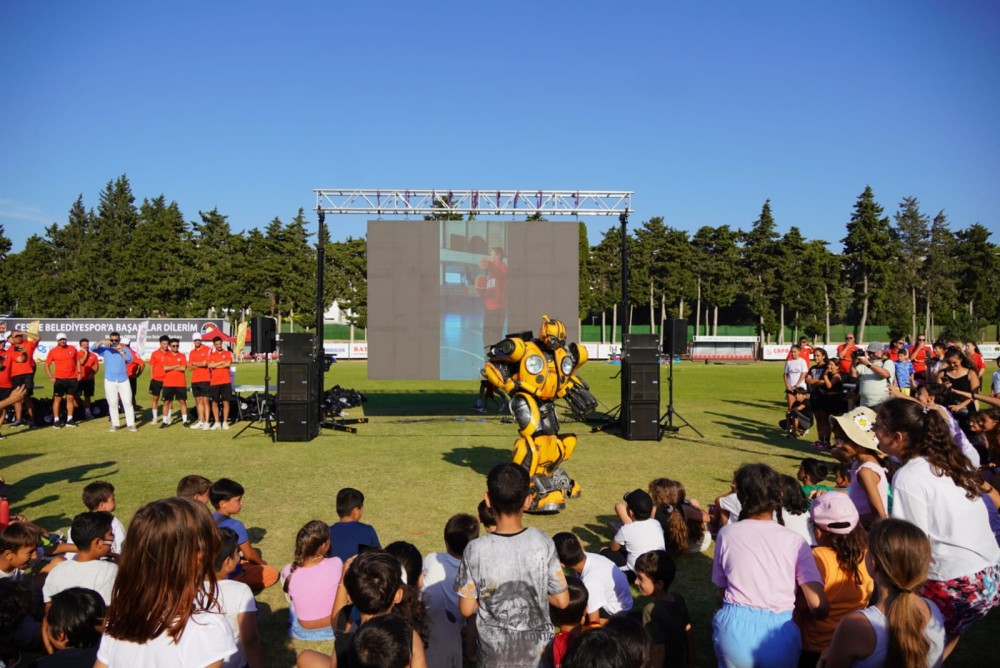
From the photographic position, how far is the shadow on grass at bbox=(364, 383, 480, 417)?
58.4 feet

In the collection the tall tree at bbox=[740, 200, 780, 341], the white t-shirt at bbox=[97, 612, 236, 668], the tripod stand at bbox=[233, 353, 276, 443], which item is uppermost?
the tall tree at bbox=[740, 200, 780, 341]

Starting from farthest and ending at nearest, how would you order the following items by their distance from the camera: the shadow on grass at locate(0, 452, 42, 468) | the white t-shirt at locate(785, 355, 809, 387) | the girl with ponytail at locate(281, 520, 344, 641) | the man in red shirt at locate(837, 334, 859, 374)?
1. the white t-shirt at locate(785, 355, 809, 387)
2. the man in red shirt at locate(837, 334, 859, 374)
3. the shadow on grass at locate(0, 452, 42, 468)
4. the girl with ponytail at locate(281, 520, 344, 641)

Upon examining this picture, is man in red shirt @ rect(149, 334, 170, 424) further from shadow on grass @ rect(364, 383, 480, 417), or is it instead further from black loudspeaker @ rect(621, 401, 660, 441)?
black loudspeaker @ rect(621, 401, 660, 441)

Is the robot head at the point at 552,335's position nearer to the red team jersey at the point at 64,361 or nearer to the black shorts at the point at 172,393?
the black shorts at the point at 172,393

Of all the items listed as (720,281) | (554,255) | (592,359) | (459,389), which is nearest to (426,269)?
(554,255)

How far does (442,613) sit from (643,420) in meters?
10.1

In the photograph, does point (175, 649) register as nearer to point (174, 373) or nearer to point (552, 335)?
point (552, 335)

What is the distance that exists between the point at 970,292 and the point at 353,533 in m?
67.9

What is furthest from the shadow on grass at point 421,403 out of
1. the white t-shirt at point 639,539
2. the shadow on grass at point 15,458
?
the white t-shirt at point 639,539

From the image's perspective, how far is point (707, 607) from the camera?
528 centimetres

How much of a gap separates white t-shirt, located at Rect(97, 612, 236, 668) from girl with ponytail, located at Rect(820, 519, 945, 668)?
8.07 ft

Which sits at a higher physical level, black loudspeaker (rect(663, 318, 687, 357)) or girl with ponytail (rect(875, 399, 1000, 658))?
black loudspeaker (rect(663, 318, 687, 357))

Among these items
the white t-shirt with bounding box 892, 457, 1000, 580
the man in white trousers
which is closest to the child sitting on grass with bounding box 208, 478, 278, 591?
the white t-shirt with bounding box 892, 457, 1000, 580

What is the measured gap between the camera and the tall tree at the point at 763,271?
55594 millimetres
